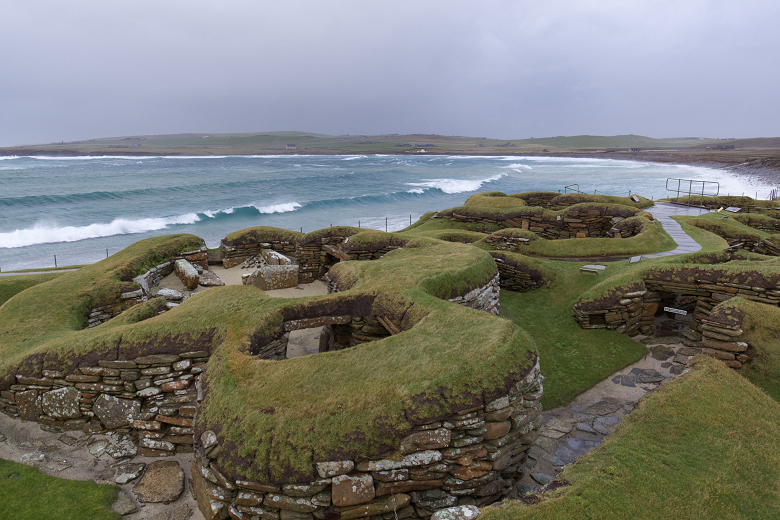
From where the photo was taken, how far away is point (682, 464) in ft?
18.6

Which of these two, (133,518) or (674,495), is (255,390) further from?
(674,495)

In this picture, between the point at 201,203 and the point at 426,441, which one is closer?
the point at 426,441

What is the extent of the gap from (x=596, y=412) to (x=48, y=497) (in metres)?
10.4

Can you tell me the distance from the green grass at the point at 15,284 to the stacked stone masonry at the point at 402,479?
45.0ft

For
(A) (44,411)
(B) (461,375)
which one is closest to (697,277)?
(B) (461,375)

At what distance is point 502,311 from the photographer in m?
13.3

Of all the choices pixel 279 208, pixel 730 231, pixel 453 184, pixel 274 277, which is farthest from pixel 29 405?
pixel 453 184

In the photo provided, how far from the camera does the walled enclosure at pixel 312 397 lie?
539cm

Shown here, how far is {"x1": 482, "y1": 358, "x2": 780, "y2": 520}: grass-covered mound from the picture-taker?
16.2ft

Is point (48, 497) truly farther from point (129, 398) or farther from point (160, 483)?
point (129, 398)

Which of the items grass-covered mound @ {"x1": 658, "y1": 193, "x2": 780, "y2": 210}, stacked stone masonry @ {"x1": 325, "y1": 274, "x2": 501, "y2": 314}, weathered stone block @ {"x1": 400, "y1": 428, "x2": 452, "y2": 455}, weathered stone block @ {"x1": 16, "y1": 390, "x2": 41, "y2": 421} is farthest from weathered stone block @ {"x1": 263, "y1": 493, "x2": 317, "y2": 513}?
grass-covered mound @ {"x1": 658, "y1": 193, "x2": 780, "y2": 210}

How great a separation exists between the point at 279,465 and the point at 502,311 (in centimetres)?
963

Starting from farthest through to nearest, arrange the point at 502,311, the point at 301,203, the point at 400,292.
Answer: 1. the point at 301,203
2. the point at 502,311
3. the point at 400,292

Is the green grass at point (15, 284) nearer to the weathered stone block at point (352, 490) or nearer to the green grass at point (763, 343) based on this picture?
the weathered stone block at point (352, 490)
